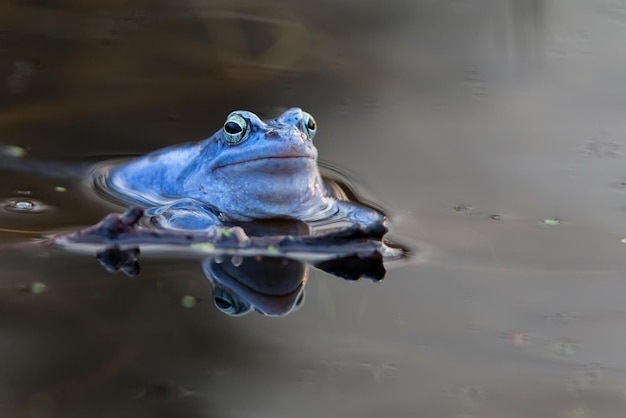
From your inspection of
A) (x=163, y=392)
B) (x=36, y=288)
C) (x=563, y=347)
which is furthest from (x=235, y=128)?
(x=563, y=347)

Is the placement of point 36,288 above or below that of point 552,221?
below

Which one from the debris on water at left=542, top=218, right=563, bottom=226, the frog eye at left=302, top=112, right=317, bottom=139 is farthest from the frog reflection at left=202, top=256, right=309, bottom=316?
the debris on water at left=542, top=218, right=563, bottom=226

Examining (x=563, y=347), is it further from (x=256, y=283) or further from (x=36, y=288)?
(x=36, y=288)

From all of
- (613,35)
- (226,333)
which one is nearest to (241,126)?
(226,333)

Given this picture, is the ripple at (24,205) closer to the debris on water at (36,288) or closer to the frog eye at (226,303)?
the debris on water at (36,288)

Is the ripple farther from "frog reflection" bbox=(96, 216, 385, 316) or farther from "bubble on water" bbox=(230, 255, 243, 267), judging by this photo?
"bubble on water" bbox=(230, 255, 243, 267)

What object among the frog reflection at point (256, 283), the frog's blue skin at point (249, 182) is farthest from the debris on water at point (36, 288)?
the frog's blue skin at point (249, 182)
